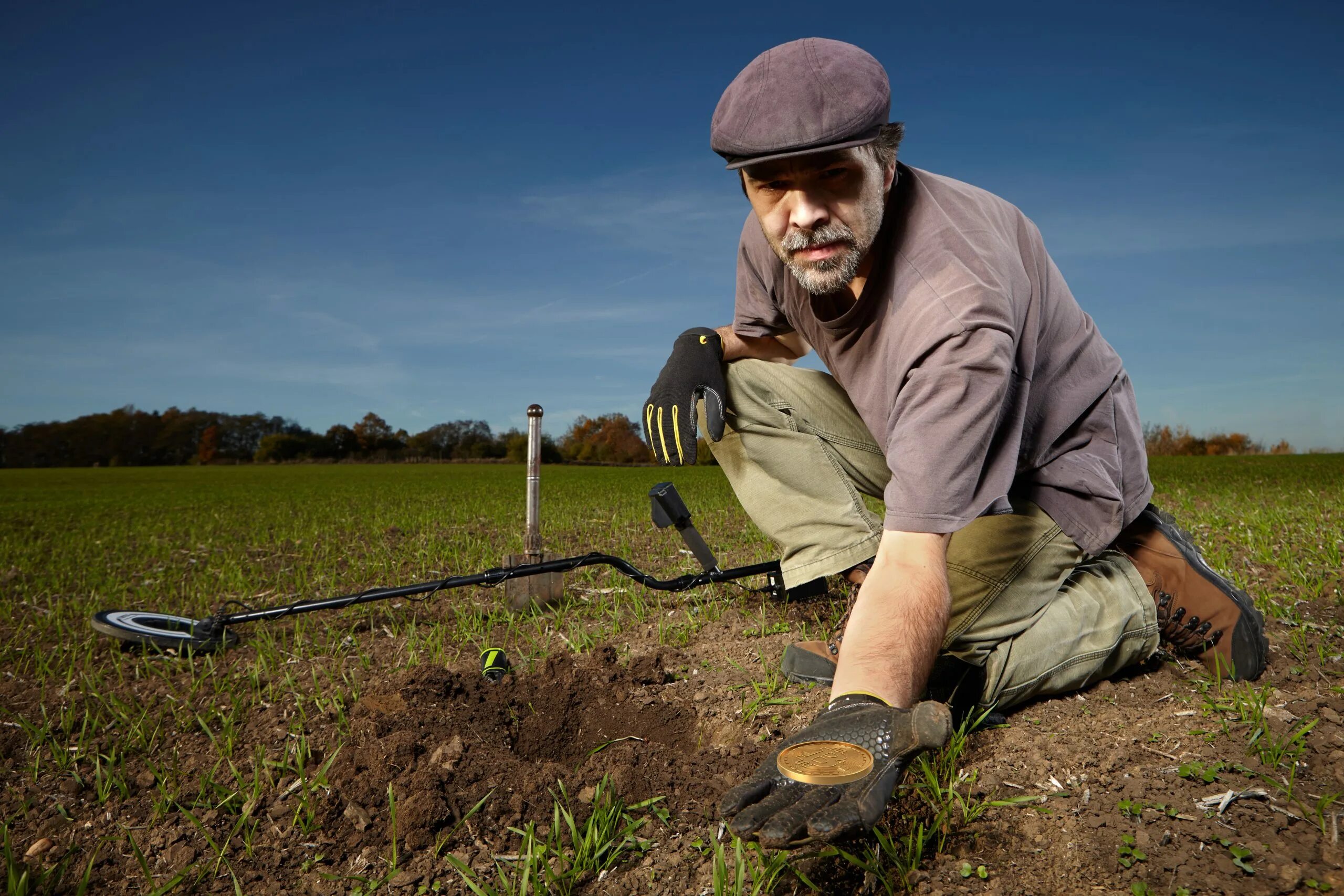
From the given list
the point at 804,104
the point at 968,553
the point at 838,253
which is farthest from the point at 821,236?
the point at 968,553

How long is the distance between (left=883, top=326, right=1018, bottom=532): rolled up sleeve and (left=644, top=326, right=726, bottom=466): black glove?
1103 millimetres

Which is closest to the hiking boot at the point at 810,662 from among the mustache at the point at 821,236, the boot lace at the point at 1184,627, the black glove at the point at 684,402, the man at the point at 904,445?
the man at the point at 904,445

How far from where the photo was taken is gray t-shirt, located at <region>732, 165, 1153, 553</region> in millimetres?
1846

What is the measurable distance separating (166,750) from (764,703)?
1.91 meters

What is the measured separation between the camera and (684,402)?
9.66 feet

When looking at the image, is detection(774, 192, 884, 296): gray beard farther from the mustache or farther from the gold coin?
the gold coin

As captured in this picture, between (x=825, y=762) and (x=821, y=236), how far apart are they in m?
1.32

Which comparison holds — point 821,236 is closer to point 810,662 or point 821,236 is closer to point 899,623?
point 899,623

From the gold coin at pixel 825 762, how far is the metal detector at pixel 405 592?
1710 mm

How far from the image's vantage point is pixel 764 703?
248 centimetres

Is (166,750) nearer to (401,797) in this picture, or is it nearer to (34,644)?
(401,797)

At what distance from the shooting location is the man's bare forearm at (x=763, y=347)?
321 cm

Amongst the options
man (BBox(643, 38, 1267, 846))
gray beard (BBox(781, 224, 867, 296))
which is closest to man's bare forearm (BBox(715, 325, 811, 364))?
man (BBox(643, 38, 1267, 846))

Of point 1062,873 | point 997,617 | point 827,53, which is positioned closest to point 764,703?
point 997,617
